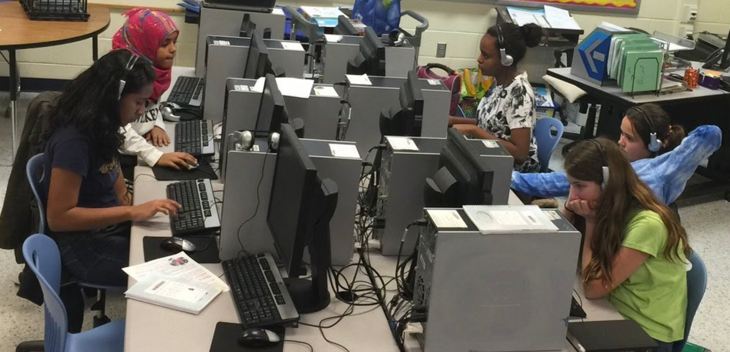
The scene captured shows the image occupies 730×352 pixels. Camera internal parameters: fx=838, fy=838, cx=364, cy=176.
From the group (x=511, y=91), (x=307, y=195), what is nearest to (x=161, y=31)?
(x=511, y=91)

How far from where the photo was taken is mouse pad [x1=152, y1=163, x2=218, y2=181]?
2.98m

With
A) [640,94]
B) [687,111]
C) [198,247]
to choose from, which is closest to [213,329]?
[198,247]

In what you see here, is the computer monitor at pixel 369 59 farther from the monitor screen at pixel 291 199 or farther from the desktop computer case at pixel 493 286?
the desktop computer case at pixel 493 286

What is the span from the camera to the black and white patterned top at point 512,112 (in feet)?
11.5

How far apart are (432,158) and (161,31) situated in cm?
189

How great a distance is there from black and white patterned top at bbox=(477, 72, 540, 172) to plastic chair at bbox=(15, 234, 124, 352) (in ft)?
6.04

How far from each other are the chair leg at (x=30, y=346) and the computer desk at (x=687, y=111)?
126 inches

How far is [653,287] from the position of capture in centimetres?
233

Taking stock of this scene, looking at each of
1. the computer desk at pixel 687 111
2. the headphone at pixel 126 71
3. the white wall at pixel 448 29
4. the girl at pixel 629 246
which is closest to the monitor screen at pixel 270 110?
the headphone at pixel 126 71

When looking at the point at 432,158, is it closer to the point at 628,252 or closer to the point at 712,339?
the point at 628,252

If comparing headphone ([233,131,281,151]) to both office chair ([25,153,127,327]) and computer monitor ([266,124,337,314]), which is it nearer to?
computer monitor ([266,124,337,314])

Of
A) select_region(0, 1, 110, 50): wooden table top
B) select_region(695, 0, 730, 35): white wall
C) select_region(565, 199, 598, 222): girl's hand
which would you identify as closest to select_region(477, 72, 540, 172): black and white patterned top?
select_region(565, 199, 598, 222): girl's hand

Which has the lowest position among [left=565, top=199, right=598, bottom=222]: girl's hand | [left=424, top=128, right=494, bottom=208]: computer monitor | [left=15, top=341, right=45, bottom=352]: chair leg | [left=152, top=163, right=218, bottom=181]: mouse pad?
[left=15, top=341, right=45, bottom=352]: chair leg

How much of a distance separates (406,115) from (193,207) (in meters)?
0.74
